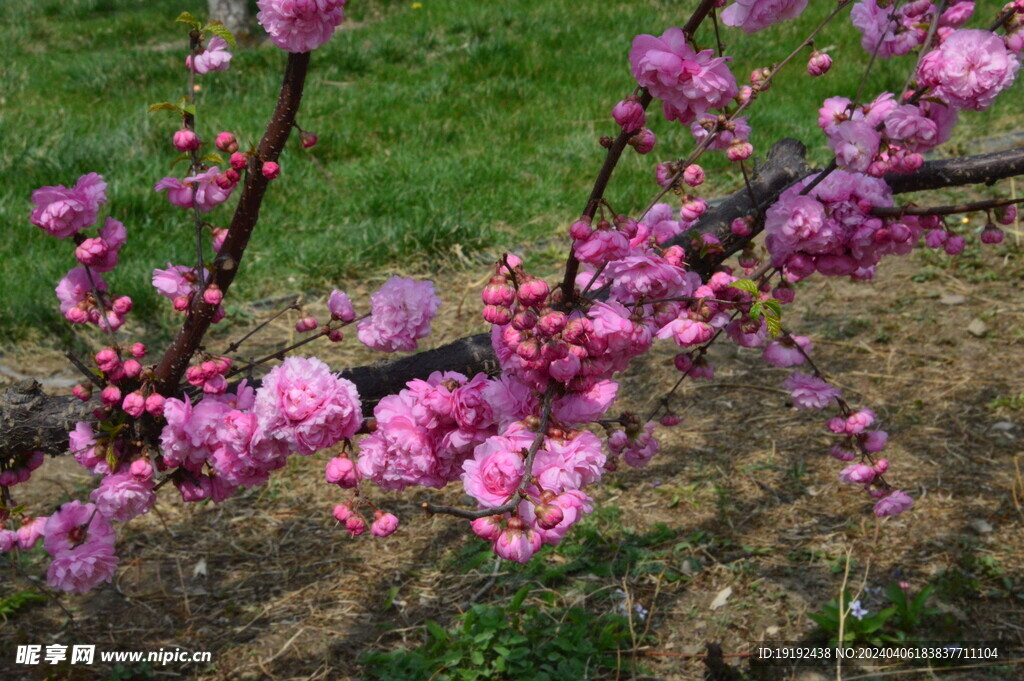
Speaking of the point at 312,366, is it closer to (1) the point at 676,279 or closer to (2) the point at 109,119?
(1) the point at 676,279

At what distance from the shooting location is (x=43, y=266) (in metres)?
3.91

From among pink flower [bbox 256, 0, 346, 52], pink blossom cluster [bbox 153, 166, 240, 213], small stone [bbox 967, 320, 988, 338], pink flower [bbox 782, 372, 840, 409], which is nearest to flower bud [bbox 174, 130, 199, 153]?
pink blossom cluster [bbox 153, 166, 240, 213]

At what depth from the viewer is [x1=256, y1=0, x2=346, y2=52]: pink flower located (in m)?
1.33

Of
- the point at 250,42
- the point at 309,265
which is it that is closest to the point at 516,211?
the point at 309,265

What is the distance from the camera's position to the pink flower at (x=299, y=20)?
52.6 inches

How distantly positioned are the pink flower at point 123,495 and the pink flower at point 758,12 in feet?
4.03

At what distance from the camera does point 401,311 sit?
5.19 feet

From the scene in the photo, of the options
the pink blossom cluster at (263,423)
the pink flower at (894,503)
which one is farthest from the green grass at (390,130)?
the pink blossom cluster at (263,423)

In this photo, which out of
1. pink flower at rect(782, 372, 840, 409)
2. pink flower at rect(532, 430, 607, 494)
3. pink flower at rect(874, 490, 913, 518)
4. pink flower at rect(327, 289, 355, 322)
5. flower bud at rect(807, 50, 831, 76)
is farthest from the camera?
pink flower at rect(874, 490, 913, 518)

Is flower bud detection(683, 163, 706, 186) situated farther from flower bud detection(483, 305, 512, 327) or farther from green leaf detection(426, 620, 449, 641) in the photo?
green leaf detection(426, 620, 449, 641)

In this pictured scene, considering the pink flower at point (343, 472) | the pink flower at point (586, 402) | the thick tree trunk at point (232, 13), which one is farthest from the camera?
the thick tree trunk at point (232, 13)

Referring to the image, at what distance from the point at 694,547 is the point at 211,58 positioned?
1853mm

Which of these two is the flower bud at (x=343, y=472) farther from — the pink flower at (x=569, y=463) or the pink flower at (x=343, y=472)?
the pink flower at (x=569, y=463)

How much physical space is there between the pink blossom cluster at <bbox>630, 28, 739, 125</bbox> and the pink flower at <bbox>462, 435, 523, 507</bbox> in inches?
21.4
